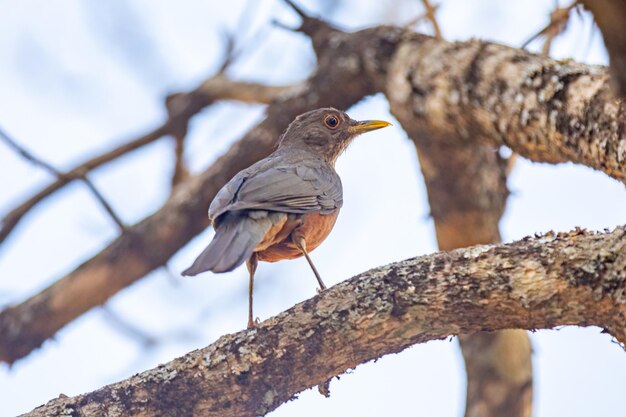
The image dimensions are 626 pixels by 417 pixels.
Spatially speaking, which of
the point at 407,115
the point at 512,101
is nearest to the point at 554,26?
the point at 407,115

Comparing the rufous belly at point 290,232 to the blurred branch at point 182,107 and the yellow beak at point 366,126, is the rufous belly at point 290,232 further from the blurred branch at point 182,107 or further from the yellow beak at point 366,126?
the blurred branch at point 182,107

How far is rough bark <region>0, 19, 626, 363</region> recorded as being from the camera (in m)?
4.29

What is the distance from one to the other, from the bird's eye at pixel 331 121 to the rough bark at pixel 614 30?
4.19 meters

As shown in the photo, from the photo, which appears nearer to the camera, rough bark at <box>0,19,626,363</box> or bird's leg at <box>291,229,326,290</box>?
rough bark at <box>0,19,626,363</box>

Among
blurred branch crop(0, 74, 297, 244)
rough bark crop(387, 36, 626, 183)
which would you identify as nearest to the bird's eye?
rough bark crop(387, 36, 626, 183)

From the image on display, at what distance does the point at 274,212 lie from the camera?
457 cm

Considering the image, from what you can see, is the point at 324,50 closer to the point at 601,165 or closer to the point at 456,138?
the point at 456,138

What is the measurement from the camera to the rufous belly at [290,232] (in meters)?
4.70

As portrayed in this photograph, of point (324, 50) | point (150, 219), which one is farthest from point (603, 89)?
point (150, 219)

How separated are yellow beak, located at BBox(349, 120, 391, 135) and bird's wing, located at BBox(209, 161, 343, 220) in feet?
2.44

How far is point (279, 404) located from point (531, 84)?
2.34 meters

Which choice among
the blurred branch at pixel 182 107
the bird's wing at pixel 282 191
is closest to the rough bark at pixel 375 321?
the bird's wing at pixel 282 191

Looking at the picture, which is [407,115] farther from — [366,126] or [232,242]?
[232,242]

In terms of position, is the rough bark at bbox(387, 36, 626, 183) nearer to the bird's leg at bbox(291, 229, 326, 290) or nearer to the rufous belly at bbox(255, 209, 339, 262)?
the rufous belly at bbox(255, 209, 339, 262)
